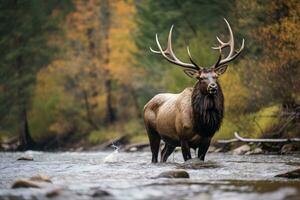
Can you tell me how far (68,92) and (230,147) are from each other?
2068 cm

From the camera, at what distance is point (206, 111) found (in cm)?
1543

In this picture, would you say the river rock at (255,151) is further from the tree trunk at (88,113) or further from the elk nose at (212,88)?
the tree trunk at (88,113)

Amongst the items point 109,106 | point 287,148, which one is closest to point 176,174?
point 287,148

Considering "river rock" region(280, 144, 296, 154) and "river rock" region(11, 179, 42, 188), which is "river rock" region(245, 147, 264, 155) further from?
"river rock" region(11, 179, 42, 188)

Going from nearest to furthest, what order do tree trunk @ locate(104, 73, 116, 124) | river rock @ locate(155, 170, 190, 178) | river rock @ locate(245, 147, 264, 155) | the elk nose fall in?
river rock @ locate(155, 170, 190, 178)
the elk nose
river rock @ locate(245, 147, 264, 155)
tree trunk @ locate(104, 73, 116, 124)

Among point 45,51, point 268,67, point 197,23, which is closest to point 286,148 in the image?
point 268,67

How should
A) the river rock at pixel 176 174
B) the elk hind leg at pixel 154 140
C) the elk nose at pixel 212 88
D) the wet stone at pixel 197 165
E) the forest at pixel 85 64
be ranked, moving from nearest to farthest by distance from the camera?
the river rock at pixel 176 174, the elk nose at pixel 212 88, the wet stone at pixel 197 165, the elk hind leg at pixel 154 140, the forest at pixel 85 64

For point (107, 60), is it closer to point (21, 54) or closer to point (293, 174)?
point (21, 54)

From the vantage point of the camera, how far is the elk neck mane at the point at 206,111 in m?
15.4

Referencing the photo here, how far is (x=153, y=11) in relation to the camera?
139ft

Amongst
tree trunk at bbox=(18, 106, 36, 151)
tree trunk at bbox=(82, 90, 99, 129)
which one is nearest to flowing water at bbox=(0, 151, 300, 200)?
tree trunk at bbox=(18, 106, 36, 151)

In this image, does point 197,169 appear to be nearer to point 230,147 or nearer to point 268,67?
point 268,67

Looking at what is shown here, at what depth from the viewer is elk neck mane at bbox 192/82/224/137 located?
15.4 metres

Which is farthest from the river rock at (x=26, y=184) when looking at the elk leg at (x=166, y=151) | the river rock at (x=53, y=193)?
the elk leg at (x=166, y=151)
